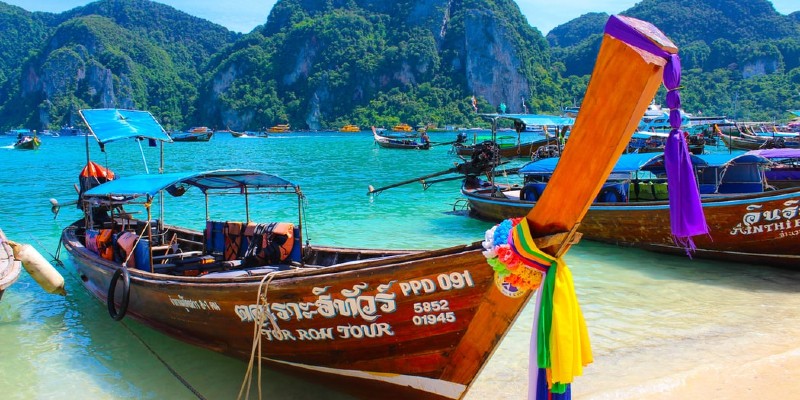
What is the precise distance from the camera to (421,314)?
482 cm

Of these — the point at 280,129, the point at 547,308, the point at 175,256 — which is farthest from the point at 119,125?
the point at 280,129

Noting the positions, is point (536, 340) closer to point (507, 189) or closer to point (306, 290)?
point (306, 290)

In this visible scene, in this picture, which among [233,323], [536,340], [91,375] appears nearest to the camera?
[536,340]

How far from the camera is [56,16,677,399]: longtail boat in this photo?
3350mm

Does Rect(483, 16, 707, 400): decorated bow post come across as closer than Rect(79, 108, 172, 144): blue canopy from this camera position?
Yes

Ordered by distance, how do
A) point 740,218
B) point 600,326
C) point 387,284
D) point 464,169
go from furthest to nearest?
point 464,169
point 740,218
point 600,326
point 387,284

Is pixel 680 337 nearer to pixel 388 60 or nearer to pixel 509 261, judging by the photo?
pixel 509 261

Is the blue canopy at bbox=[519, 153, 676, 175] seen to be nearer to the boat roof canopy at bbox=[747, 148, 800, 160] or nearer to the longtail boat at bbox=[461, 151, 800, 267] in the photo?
the longtail boat at bbox=[461, 151, 800, 267]

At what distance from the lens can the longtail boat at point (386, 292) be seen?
11.0ft

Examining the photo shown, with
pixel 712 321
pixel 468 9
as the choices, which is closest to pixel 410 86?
pixel 468 9

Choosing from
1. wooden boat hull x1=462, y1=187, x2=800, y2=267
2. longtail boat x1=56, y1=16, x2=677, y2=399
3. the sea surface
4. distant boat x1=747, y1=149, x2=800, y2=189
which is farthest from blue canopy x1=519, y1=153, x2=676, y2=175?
longtail boat x1=56, y1=16, x2=677, y2=399

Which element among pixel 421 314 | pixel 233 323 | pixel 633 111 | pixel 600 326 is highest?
pixel 633 111

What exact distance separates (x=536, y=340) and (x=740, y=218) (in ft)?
28.1

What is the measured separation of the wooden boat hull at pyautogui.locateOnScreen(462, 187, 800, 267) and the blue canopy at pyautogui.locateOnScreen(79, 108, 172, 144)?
907cm
